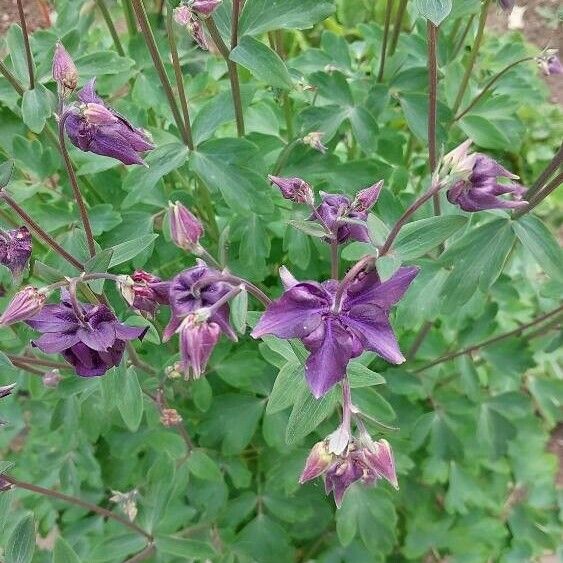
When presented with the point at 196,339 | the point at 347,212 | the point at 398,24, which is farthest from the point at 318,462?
the point at 398,24

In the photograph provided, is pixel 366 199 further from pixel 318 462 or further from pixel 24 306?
pixel 24 306

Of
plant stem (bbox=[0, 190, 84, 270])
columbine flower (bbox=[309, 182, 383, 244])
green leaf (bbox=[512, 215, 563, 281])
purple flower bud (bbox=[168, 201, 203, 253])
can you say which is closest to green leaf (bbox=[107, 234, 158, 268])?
plant stem (bbox=[0, 190, 84, 270])

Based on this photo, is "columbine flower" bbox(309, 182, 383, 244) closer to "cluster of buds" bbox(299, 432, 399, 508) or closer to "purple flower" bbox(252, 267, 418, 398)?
"purple flower" bbox(252, 267, 418, 398)

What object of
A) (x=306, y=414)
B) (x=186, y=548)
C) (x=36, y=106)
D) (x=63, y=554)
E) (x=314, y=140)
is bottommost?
(x=186, y=548)

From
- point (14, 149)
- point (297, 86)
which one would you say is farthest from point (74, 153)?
point (297, 86)

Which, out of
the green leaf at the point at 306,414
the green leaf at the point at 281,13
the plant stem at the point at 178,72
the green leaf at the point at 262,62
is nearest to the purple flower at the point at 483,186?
the green leaf at the point at 306,414

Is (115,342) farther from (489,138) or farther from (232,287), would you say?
(489,138)
